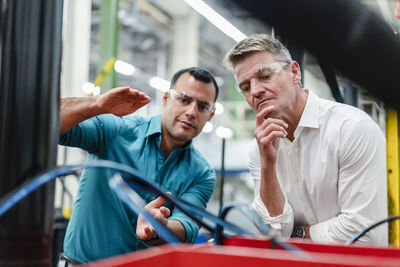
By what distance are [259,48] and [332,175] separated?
512 millimetres

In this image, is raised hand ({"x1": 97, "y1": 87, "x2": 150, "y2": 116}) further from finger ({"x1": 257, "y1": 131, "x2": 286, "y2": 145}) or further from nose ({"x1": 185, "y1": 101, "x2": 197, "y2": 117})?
nose ({"x1": 185, "y1": 101, "x2": 197, "y2": 117})

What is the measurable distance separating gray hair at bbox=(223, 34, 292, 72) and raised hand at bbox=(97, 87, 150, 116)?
1.75ft

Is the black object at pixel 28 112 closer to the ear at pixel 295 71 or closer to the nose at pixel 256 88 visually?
the nose at pixel 256 88

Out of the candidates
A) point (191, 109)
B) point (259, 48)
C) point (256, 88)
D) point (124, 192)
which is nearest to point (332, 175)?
point (256, 88)

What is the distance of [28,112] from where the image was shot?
1.85ft

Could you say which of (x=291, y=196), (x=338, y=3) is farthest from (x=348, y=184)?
(x=338, y=3)

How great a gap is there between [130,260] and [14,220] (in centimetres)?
20

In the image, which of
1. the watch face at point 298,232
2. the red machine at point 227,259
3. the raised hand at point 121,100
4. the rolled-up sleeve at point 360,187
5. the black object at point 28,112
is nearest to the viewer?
the red machine at point 227,259

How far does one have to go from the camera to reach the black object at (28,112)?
0.54 metres

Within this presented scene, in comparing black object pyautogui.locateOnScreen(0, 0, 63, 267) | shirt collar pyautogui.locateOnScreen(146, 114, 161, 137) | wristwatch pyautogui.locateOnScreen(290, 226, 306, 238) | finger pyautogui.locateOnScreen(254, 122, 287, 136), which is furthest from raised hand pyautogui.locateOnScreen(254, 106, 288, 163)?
black object pyautogui.locateOnScreen(0, 0, 63, 267)

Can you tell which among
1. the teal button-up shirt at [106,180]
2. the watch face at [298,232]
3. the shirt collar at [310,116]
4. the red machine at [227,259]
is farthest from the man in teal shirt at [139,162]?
the red machine at [227,259]

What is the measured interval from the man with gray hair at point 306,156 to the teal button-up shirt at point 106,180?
28 cm

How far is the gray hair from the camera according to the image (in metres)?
1.52

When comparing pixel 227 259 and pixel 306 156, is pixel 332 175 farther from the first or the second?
pixel 227 259
